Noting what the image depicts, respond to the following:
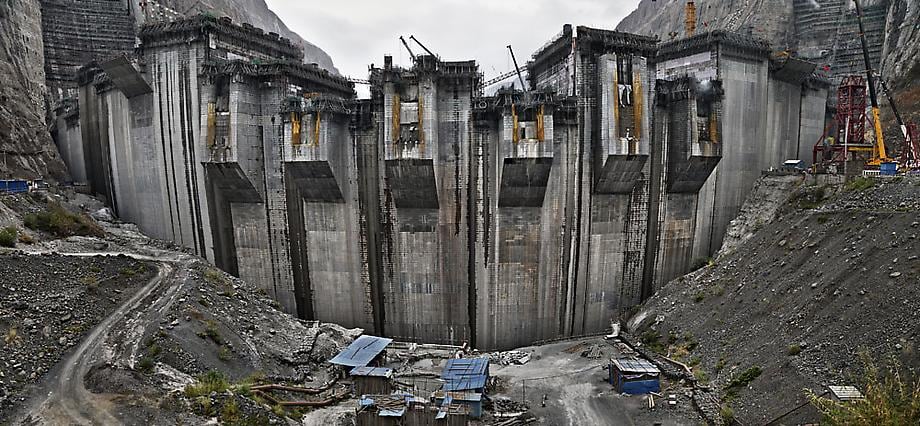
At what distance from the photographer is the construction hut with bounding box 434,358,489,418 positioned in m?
22.5

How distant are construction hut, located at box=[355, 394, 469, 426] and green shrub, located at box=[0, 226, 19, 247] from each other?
20518 millimetres

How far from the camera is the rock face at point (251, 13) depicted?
63.7 meters

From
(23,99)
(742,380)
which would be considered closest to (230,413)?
(742,380)

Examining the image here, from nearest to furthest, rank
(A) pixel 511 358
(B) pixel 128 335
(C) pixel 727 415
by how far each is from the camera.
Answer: (C) pixel 727 415, (B) pixel 128 335, (A) pixel 511 358

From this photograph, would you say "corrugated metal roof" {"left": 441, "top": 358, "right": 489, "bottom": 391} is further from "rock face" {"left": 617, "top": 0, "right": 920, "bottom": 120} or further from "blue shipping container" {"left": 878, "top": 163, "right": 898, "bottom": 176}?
"rock face" {"left": 617, "top": 0, "right": 920, "bottom": 120}

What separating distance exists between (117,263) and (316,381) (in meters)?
12.5

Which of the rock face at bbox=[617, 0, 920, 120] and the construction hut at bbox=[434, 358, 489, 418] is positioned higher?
the rock face at bbox=[617, 0, 920, 120]

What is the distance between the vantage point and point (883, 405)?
40.9 feet

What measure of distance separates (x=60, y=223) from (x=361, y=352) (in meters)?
20.4

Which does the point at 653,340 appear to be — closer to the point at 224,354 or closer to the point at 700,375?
the point at 700,375

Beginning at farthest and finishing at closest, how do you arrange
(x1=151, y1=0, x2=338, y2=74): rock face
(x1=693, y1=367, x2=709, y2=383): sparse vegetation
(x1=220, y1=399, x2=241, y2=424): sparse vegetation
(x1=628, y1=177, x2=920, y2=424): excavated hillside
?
(x1=151, y1=0, x2=338, y2=74): rock face
(x1=693, y1=367, x2=709, y2=383): sparse vegetation
(x1=628, y1=177, x2=920, y2=424): excavated hillside
(x1=220, y1=399, x2=241, y2=424): sparse vegetation

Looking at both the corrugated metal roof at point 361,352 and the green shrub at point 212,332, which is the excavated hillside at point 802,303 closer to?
the corrugated metal roof at point 361,352

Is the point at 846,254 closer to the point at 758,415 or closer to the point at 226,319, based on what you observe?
the point at 758,415

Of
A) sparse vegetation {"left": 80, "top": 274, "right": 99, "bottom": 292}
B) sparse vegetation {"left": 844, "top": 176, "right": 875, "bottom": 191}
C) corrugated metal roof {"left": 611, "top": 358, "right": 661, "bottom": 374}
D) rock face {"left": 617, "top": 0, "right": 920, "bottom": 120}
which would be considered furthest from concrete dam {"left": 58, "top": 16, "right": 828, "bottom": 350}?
rock face {"left": 617, "top": 0, "right": 920, "bottom": 120}
